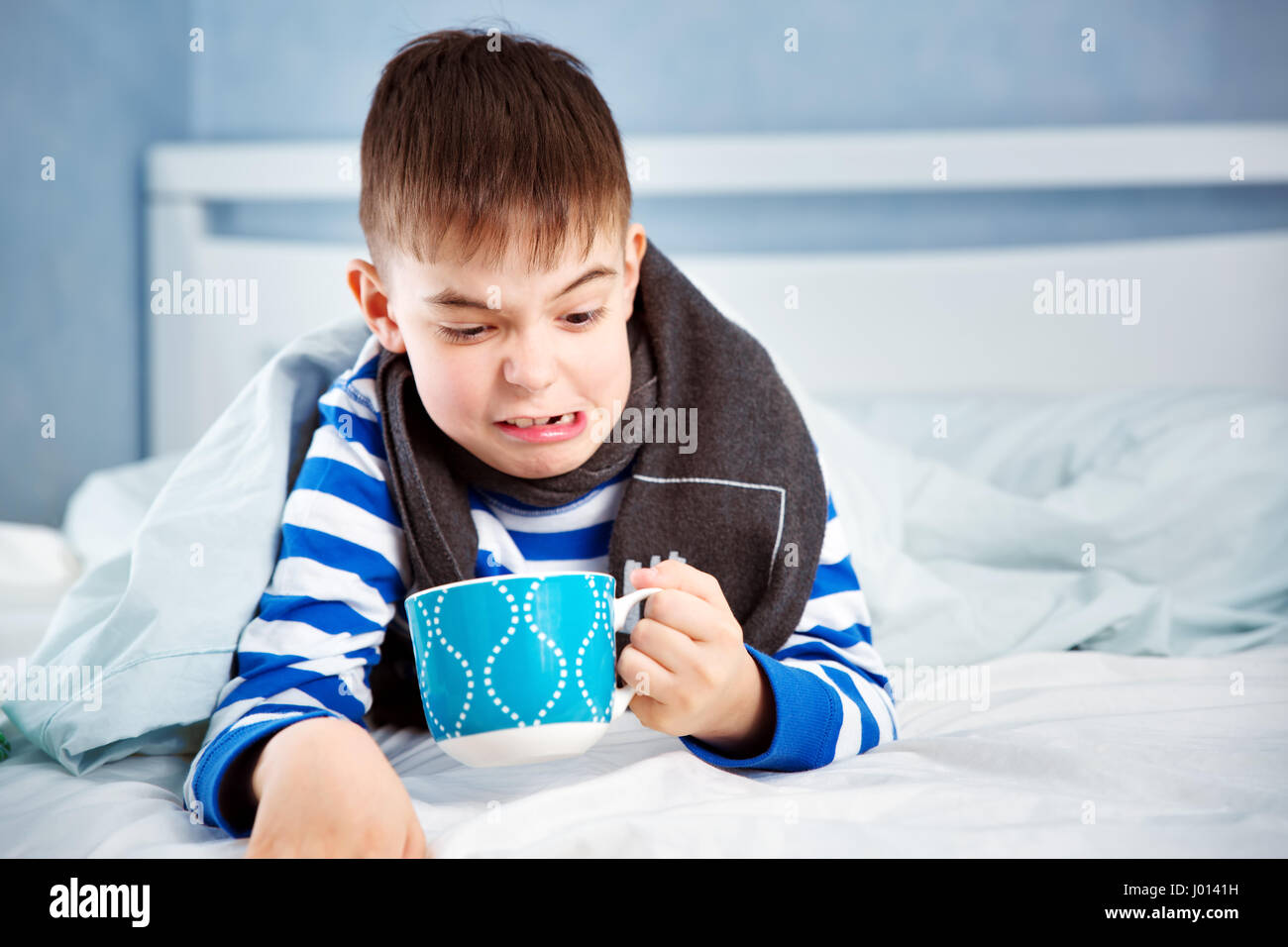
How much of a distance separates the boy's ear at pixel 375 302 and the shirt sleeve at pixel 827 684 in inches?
14.9

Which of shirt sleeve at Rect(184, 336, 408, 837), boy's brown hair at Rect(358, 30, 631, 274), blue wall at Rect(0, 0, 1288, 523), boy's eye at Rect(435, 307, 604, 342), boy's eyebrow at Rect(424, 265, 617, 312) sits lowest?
shirt sleeve at Rect(184, 336, 408, 837)

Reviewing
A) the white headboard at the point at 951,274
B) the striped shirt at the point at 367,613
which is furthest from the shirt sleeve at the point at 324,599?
the white headboard at the point at 951,274

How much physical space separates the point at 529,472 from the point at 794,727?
0.94ft

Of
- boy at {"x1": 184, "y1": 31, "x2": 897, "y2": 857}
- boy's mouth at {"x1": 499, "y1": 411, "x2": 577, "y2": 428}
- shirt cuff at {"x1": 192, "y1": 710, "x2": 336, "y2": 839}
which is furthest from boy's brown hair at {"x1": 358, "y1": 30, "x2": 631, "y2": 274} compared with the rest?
shirt cuff at {"x1": 192, "y1": 710, "x2": 336, "y2": 839}

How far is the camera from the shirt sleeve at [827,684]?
693mm

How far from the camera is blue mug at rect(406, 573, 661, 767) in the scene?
554 millimetres

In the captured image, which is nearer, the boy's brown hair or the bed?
the bed

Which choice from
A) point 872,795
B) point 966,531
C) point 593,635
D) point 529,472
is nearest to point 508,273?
point 529,472

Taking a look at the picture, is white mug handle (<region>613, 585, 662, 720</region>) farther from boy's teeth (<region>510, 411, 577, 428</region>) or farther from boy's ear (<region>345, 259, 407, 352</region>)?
boy's ear (<region>345, 259, 407, 352</region>)

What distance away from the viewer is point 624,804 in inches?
23.7

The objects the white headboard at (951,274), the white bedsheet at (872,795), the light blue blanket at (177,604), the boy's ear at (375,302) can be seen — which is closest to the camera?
the white bedsheet at (872,795)

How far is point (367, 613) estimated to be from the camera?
800 millimetres

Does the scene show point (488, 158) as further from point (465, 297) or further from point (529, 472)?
point (529, 472)

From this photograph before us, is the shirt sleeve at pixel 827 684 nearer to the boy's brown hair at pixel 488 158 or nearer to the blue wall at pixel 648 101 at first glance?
the boy's brown hair at pixel 488 158
